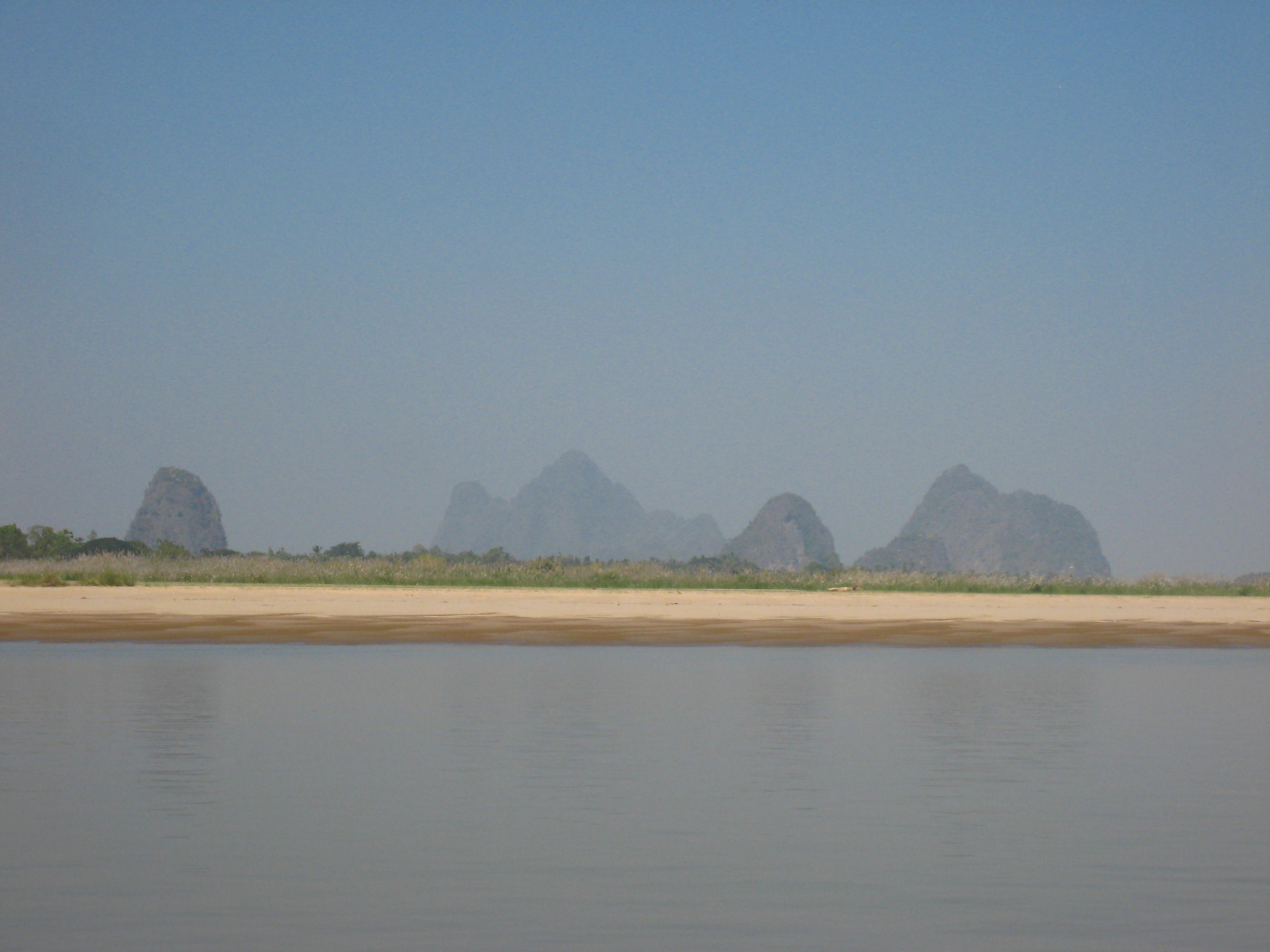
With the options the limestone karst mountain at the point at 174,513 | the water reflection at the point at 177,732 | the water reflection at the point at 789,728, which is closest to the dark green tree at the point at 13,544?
the water reflection at the point at 177,732

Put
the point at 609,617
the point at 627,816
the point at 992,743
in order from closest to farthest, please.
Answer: the point at 627,816
the point at 992,743
the point at 609,617

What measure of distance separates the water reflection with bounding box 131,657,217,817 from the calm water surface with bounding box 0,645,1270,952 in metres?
0.08

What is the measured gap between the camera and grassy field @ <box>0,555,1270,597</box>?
60.0 metres

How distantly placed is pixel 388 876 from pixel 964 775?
8.09 m

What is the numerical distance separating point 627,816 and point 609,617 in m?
31.5

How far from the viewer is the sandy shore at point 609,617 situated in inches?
1526

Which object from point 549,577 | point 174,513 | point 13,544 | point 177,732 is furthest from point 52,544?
point 174,513

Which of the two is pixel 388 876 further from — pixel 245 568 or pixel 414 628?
pixel 245 568

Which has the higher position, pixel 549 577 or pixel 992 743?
pixel 549 577

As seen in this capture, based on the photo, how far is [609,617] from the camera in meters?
44.8

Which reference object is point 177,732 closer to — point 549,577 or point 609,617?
point 609,617

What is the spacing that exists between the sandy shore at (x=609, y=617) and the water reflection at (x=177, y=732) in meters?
10.9

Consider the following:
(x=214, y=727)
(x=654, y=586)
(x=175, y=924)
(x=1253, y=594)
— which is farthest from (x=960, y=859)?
(x=1253, y=594)

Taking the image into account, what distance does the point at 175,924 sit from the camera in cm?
925
